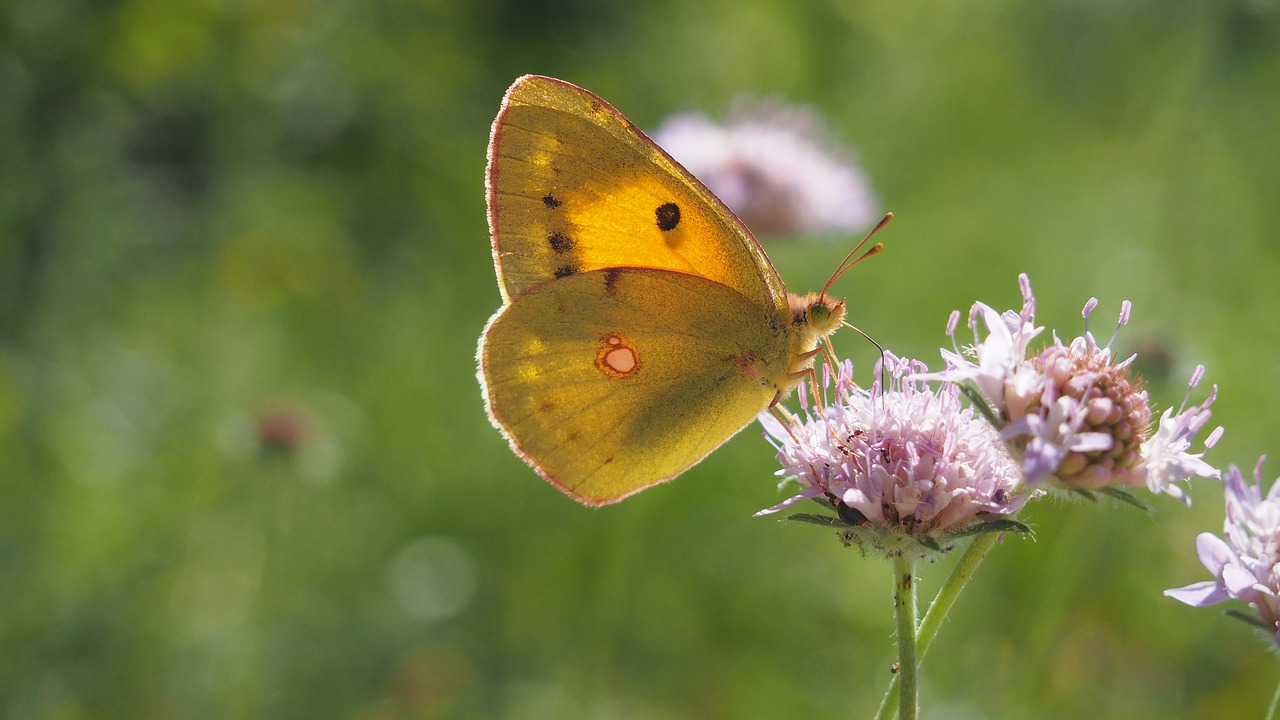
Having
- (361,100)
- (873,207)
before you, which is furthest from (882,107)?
(361,100)

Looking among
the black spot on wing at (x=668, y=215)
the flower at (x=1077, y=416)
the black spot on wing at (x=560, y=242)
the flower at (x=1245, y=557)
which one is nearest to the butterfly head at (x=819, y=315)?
the black spot on wing at (x=668, y=215)

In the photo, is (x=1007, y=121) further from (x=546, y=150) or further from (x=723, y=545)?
(x=546, y=150)

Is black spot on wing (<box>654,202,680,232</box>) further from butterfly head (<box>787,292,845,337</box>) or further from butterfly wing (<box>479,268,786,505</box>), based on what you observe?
butterfly head (<box>787,292,845,337</box>)

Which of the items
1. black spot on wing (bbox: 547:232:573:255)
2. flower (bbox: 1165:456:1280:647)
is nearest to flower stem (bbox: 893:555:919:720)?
flower (bbox: 1165:456:1280:647)

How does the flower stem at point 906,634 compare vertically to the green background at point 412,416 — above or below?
below

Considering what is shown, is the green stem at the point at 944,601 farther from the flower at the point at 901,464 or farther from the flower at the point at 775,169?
the flower at the point at 775,169
